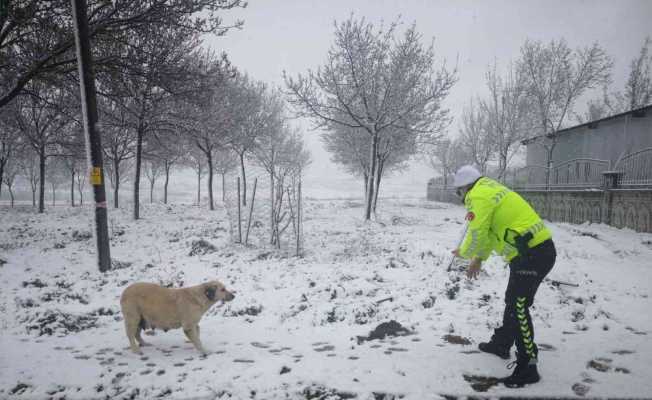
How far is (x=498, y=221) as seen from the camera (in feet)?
11.6

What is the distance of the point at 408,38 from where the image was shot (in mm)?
14391

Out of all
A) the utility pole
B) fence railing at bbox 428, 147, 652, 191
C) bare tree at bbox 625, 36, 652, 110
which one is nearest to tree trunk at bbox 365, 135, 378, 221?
fence railing at bbox 428, 147, 652, 191

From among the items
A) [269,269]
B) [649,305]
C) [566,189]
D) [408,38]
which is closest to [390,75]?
[408,38]

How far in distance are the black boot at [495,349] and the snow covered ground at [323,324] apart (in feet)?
0.41

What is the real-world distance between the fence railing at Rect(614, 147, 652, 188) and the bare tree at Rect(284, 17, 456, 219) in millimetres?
6769

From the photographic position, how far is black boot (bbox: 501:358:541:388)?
127 inches

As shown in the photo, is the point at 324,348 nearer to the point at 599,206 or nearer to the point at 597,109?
the point at 599,206

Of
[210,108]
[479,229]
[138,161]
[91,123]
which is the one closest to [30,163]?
[138,161]

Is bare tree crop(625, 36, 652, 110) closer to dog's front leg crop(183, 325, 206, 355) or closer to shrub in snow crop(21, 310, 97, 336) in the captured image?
dog's front leg crop(183, 325, 206, 355)

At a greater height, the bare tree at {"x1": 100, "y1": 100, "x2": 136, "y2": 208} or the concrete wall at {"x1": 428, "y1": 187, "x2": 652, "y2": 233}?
the bare tree at {"x1": 100, "y1": 100, "x2": 136, "y2": 208}

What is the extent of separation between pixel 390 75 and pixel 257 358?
13.7 m

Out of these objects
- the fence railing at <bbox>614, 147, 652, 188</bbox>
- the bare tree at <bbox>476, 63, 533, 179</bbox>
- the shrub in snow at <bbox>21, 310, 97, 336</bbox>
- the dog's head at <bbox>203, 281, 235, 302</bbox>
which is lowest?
the shrub in snow at <bbox>21, 310, 97, 336</bbox>

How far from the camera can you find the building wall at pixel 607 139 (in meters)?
17.0

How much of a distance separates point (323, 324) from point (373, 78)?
12.5 m
